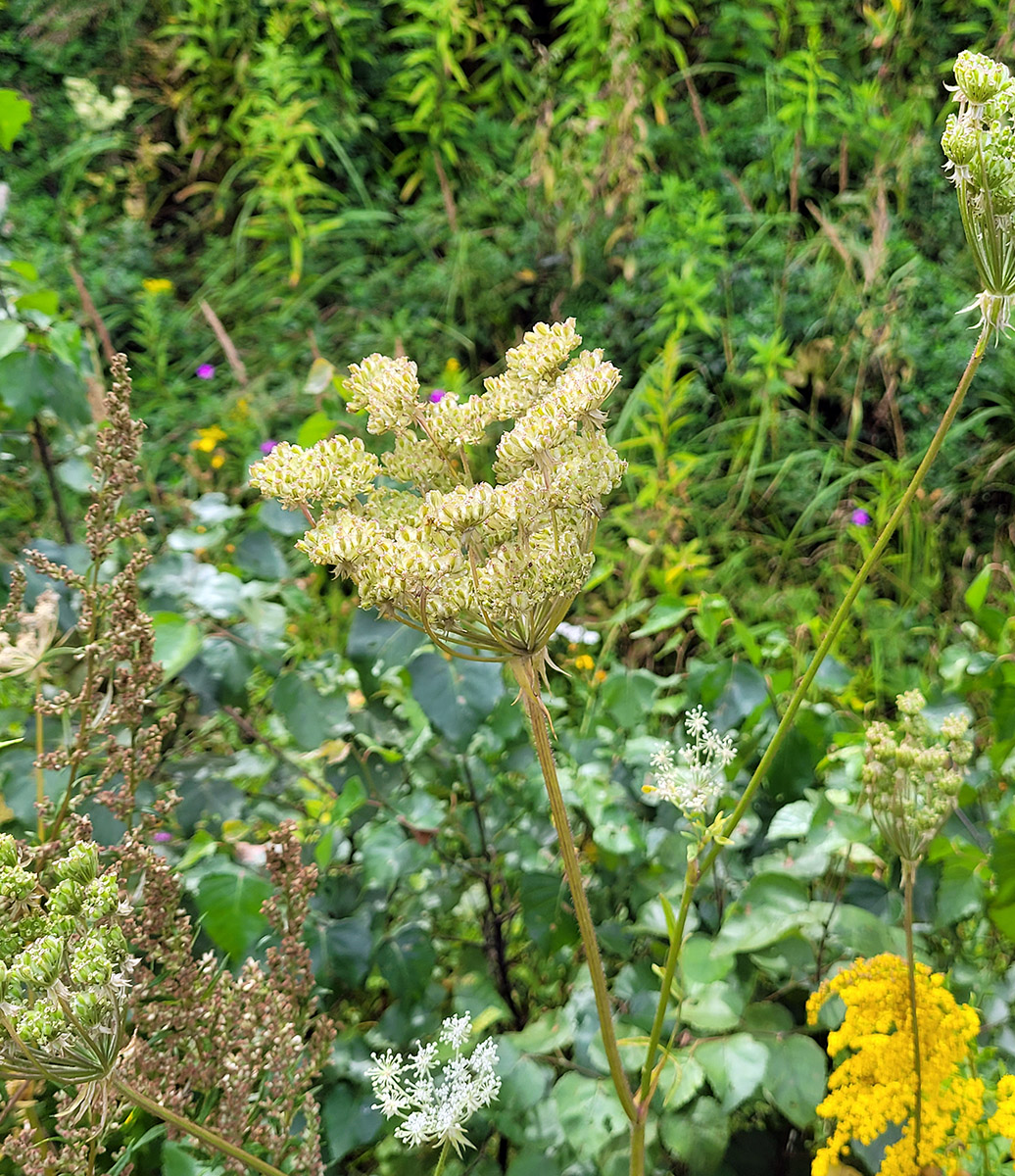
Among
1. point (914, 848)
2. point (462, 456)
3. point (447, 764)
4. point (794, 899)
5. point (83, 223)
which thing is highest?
point (462, 456)

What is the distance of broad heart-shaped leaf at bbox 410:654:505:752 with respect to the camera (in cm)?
116

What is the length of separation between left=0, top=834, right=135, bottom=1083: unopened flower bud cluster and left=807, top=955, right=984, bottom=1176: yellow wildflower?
0.58 meters

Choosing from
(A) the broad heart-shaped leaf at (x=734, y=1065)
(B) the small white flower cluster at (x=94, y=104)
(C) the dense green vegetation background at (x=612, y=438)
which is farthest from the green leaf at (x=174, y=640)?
(B) the small white flower cluster at (x=94, y=104)

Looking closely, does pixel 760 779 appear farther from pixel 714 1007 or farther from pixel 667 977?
pixel 714 1007

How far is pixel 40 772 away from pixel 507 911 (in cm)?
63

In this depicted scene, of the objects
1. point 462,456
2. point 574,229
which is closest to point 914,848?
point 462,456

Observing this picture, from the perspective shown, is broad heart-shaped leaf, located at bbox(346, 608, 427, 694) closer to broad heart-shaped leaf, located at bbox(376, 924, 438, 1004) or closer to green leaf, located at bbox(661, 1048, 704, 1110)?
broad heart-shaped leaf, located at bbox(376, 924, 438, 1004)

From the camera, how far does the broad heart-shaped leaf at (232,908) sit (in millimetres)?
1034

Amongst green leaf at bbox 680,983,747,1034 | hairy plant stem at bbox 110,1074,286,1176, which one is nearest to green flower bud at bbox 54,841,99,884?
hairy plant stem at bbox 110,1074,286,1176

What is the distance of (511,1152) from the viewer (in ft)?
4.04

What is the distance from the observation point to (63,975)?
0.62 metres

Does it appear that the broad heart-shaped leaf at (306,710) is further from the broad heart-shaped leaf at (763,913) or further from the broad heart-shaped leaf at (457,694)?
the broad heart-shaped leaf at (763,913)

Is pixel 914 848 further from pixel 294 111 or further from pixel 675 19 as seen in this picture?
pixel 675 19

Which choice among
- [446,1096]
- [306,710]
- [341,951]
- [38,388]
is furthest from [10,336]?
[446,1096]
